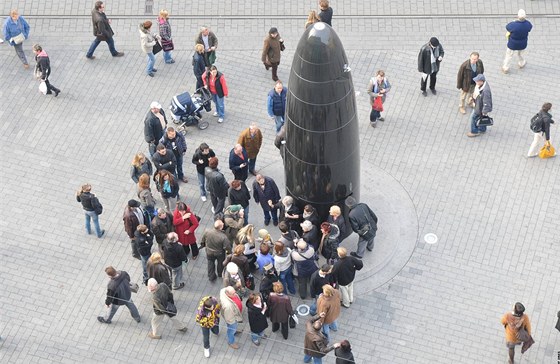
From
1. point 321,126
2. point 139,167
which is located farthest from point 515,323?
point 139,167

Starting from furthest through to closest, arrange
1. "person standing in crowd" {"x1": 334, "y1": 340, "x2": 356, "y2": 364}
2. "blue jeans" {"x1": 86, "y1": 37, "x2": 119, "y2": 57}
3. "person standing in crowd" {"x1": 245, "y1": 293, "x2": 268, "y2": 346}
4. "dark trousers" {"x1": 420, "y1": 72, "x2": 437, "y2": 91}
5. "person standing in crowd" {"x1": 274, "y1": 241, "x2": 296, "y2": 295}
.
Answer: "blue jeans" {"x1": 86, "y1": 37, "x2": 119, "y2": 57}, "dark trousers" {"x1": 420, "y1": 72, "x2": 437, "y2": 91}, "person standing in crowd" {"x1": 274, "y1": 241, "x2": 296, "y2": 295}, "person standing in crowd" {"x1": 245, "y1": 293, "x2": 268, "y2": 346}, "person standing in crowd" {"x1": 334, "y1": 340, "x2": 356, "y2": 364}

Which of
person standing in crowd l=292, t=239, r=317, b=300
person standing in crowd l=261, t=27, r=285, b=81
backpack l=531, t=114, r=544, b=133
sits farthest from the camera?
person standing in crowd l=261, t=27, r=285, b=81

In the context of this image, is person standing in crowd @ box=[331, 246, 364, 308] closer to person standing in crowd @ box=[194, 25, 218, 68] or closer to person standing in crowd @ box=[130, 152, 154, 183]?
person standing in crowd @ box=[130, 152, 154, 183]

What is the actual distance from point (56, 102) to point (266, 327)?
906cm

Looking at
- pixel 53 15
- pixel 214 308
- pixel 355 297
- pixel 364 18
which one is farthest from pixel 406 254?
pixel 53 15

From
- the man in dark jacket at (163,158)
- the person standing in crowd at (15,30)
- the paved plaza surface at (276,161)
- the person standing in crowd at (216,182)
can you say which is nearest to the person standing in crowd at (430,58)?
the paved plaza surface at (276,161)

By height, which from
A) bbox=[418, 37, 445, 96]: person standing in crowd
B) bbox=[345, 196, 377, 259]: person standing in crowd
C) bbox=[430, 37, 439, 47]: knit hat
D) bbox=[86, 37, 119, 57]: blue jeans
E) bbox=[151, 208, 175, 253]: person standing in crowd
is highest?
bbox=[430, 37, 439, 47]: knit hat

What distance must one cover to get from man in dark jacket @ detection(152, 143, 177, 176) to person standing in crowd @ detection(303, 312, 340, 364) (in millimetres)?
5252

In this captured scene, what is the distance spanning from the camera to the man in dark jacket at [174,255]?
68.4 ft

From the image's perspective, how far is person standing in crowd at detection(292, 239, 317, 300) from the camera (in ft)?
68.2

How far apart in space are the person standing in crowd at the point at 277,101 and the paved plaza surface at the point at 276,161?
40.4 inches

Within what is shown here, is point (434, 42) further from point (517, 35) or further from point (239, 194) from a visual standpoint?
point (239, 194)

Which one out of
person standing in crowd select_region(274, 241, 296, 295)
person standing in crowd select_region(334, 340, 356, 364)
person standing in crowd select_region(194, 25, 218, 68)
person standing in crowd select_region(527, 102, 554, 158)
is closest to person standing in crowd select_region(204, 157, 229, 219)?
person standing in crowd select_region(274, 241, 296, 295)

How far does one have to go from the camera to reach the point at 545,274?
2222 cm
